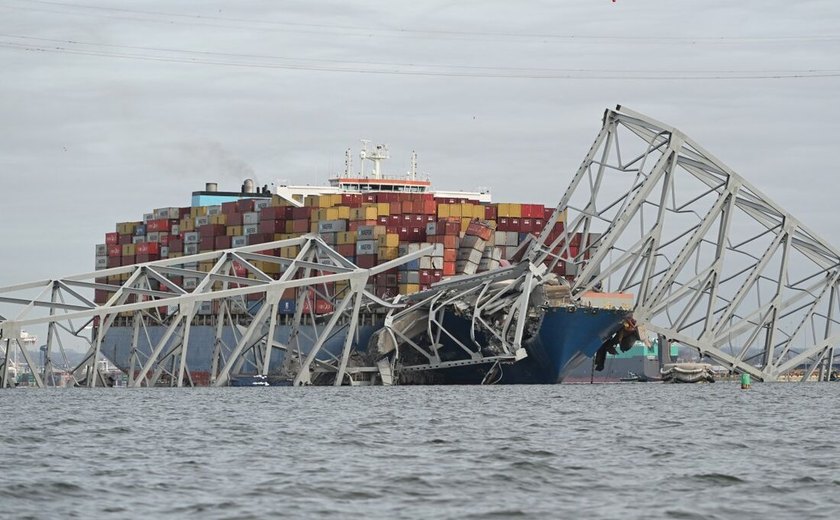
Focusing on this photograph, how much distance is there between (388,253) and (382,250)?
0.62 metres

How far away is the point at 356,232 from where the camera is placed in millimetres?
111438

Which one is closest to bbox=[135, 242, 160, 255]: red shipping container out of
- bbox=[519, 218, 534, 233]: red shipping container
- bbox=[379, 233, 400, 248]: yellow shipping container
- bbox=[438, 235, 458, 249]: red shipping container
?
bbox=[379, 233, 400, 248]: yellow shipping container

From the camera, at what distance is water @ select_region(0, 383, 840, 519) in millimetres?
25609

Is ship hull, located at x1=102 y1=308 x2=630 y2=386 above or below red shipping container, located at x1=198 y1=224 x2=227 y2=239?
below

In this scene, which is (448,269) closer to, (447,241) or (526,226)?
(447,241)

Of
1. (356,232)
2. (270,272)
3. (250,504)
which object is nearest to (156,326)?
(270,272)

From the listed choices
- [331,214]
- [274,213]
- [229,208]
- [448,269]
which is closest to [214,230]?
[229,208]

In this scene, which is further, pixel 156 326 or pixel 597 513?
pixel 156 326

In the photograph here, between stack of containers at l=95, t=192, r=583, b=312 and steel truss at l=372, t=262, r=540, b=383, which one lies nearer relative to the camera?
steel truss at l=372, t=262, r=540, b=383

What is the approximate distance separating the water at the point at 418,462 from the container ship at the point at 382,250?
1188 inches

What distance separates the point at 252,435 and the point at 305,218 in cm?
7729

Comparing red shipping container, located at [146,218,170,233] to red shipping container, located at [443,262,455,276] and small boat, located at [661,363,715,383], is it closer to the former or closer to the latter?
red shipping container, located at [443,262,455,276]

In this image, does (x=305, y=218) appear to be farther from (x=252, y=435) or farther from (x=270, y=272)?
(x=252, y=435)

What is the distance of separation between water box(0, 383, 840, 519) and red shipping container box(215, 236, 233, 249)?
68.2m
